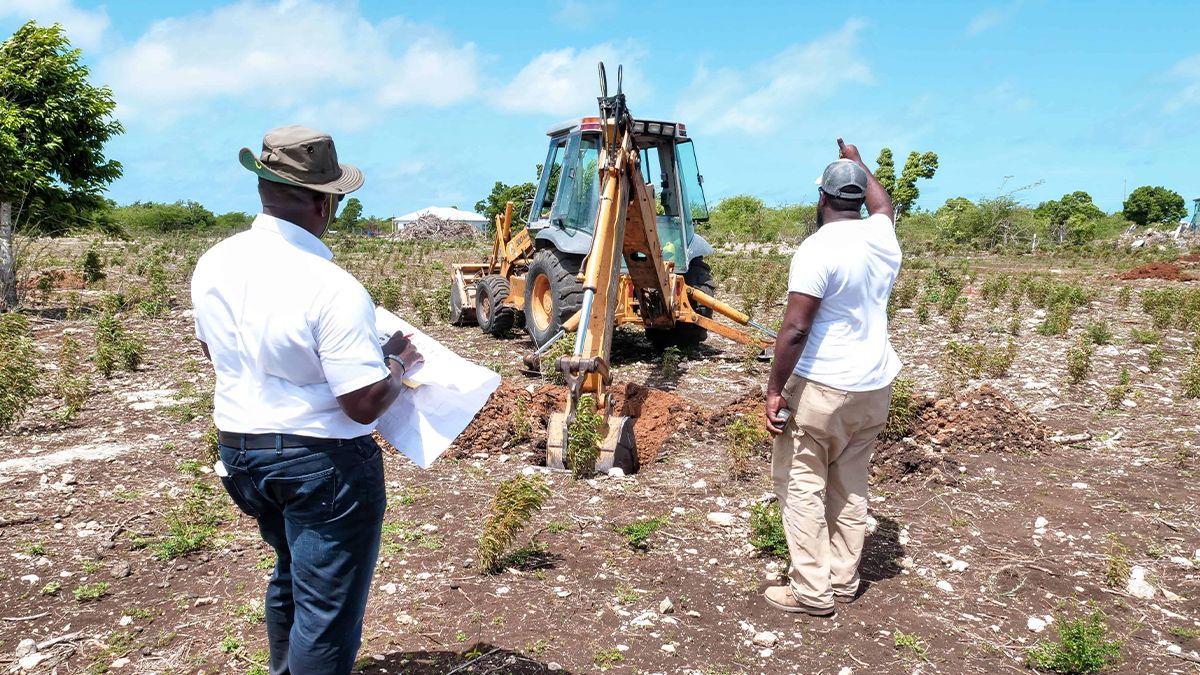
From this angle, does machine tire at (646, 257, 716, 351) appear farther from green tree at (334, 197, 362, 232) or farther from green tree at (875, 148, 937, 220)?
green tree at (334, 197, 362, 232)

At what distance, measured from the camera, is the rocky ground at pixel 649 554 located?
3371 mm

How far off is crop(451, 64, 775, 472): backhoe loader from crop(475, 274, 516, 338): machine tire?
0.02m

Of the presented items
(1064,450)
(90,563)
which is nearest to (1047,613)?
(1064,450)

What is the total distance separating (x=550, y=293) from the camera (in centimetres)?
935

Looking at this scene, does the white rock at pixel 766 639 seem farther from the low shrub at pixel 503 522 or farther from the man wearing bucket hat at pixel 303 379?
the man wearing bucket hat at pixel 303 379

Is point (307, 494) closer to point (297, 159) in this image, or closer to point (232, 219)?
point (297, 159)

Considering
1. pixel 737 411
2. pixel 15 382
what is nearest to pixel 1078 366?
pixel 737 411

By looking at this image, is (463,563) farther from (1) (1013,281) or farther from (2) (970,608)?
(1) (1013,281)

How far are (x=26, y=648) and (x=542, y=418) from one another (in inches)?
141

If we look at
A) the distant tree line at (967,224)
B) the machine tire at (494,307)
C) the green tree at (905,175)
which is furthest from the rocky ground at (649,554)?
the green tree at (905,175)

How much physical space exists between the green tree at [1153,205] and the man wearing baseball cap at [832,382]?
58.6 meters

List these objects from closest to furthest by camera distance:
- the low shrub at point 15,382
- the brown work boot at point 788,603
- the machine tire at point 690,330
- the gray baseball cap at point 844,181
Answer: the gray baseball cap at point 844,181
the brown work boot at point 788,603
the low shrub at point 15,382
the machine tire at point 690,330

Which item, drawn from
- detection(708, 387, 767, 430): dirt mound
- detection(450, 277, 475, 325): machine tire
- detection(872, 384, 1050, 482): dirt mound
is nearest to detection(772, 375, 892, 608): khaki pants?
detection(872, 384, 1050, 482): dirt mound

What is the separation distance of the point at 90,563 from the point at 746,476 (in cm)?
360
